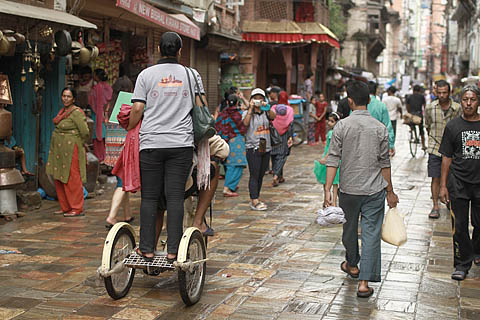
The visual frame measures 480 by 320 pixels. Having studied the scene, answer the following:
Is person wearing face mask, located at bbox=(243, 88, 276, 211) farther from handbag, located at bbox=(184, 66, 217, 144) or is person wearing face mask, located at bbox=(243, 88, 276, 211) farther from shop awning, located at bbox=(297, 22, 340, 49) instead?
shop awning, located at bbox=(297, 22, 340, 49)

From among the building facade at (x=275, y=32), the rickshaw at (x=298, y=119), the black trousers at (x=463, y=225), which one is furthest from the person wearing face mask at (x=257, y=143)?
the building facade at (x=275, y=32)

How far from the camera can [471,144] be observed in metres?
6.02

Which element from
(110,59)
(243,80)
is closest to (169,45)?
(110,59)

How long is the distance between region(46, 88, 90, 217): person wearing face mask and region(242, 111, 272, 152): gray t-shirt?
235cm

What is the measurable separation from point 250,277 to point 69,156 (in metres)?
3.77

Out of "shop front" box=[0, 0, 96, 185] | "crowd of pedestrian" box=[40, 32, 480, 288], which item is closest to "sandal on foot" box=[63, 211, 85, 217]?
"crowd of pedestrian" box=[40, 32, 480, 288]

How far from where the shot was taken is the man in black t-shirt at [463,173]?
6.01 metres

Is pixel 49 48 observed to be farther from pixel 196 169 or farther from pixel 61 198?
pixel 196 169

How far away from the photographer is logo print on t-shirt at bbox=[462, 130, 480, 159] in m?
6.00

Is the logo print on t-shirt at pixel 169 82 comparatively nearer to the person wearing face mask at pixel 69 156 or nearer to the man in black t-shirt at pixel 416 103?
the person wearing face mask at pixel 69 156

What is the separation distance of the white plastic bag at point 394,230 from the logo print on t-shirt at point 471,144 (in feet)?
3.07

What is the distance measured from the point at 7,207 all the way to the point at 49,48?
8.60 feet

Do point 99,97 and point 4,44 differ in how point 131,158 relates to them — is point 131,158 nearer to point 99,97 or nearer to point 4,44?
point 4,44

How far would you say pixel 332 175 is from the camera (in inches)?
221
